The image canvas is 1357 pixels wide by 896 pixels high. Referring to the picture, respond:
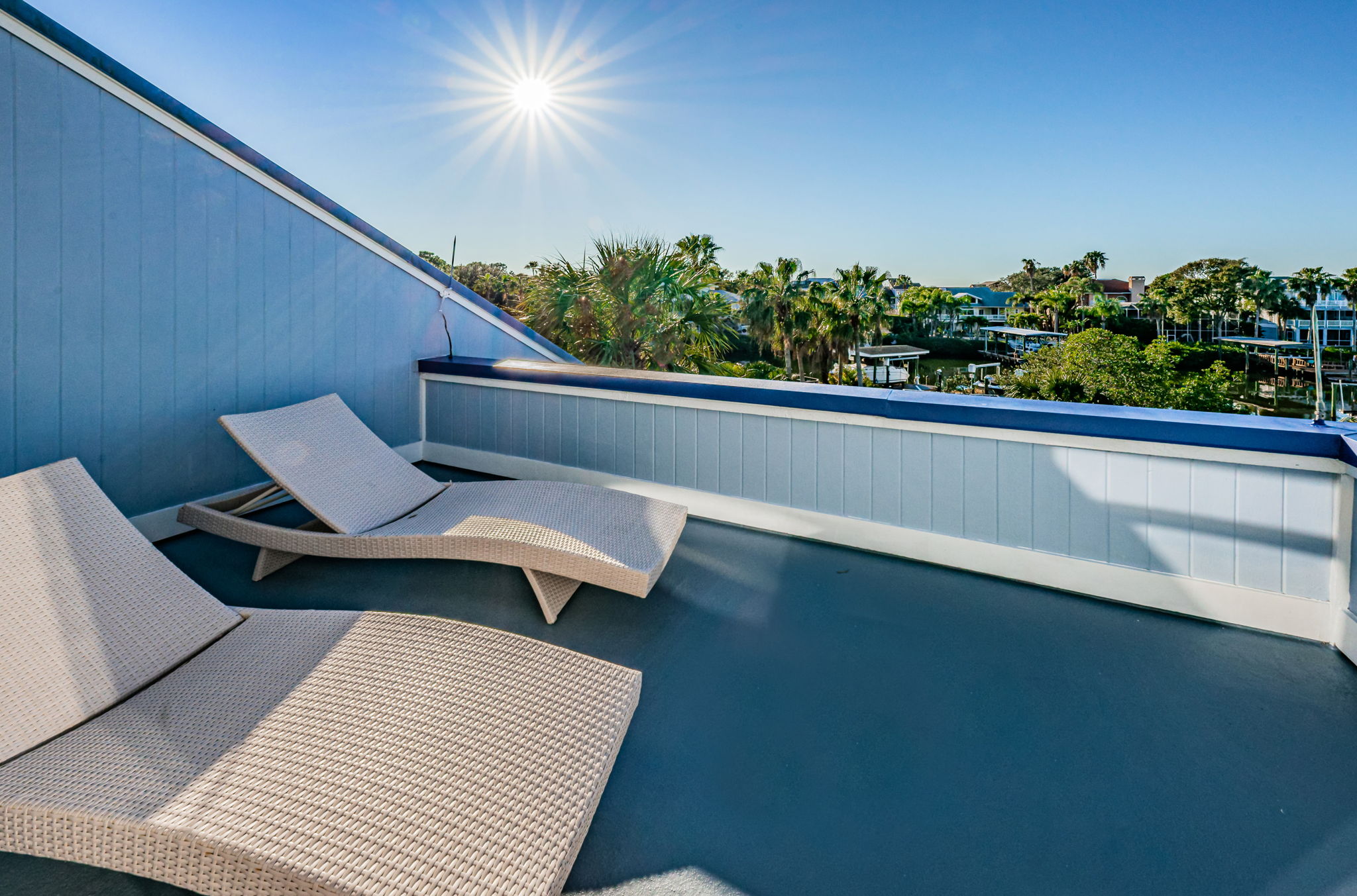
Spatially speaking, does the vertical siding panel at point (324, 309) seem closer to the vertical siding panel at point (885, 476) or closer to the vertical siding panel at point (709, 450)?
the vertical siding panel at point (709, 450)

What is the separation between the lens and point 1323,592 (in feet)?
6.54

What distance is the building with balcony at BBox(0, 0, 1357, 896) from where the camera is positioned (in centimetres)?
123

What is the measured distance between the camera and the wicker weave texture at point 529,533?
208 centimetres

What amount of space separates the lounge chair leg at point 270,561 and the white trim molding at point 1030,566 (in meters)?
1.48

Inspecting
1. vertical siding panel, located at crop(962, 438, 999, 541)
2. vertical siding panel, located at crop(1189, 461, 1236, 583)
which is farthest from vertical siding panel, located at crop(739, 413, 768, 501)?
vertical siding panel, located at crop(1189, 461, 1236, 583)

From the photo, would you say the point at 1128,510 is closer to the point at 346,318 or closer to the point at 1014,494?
the point at 1014,494

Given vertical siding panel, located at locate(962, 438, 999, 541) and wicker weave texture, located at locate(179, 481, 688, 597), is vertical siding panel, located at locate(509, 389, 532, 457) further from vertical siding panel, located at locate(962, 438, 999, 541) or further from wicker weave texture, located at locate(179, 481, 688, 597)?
vertical siding panel, located at locate(962, 438, 999, 541)

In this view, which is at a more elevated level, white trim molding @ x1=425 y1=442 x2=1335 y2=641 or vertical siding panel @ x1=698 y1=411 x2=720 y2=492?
vertical siding panel @ x1=698 y1=411 x2=720 y2=492

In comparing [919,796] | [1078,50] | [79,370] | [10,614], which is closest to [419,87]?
[79,370]

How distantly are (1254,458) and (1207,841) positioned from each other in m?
1.28

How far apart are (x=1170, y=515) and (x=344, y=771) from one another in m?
2.47

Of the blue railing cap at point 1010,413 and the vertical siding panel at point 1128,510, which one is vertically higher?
the blue railing cap at point 1010,413

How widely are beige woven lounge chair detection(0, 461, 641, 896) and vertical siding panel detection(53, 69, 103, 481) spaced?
1.17m

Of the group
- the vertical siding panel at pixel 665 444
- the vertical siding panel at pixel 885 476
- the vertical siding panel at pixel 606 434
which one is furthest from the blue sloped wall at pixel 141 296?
the vertical siding panel at pixel 885 476
